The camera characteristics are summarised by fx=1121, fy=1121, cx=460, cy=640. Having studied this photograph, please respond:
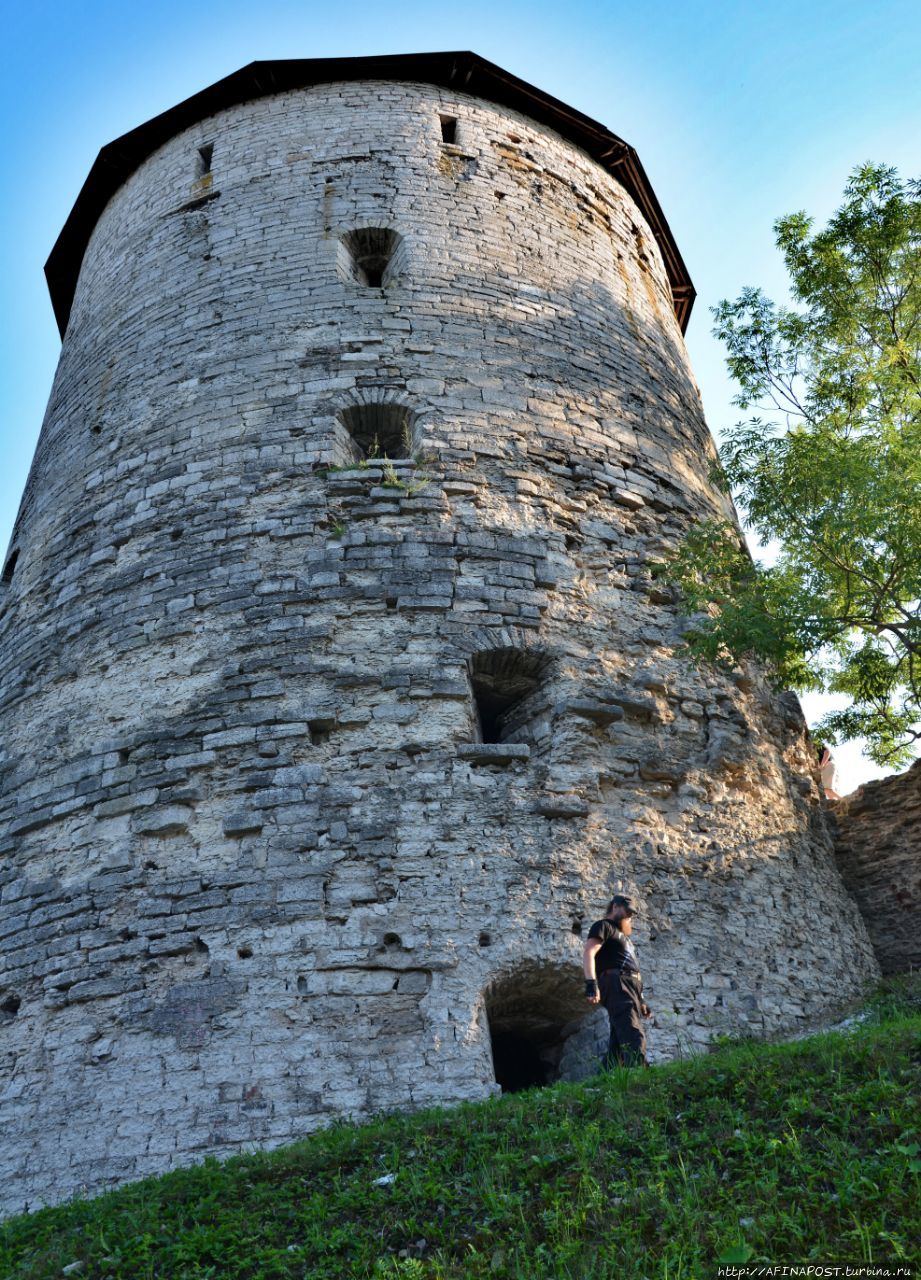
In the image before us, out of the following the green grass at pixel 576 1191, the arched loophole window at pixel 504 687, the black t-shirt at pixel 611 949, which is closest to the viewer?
the green grass at pixel 576 1191

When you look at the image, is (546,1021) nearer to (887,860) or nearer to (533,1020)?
(533,1020)

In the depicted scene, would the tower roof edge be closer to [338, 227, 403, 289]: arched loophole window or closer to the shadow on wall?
[338, 227, 403, 289]: arched loophole window

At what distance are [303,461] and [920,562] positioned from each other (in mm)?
4564

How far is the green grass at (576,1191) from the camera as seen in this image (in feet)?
12.2

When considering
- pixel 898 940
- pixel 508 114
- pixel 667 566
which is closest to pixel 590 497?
pixel 667 566

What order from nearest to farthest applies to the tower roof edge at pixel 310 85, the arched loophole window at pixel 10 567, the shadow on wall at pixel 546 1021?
1. the shadow on wall at pixel 546 1021
2. the arched loophole window at pixel 10 567
3. the tower roof edge at pixel 310 85

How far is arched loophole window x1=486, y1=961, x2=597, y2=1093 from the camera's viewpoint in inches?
240

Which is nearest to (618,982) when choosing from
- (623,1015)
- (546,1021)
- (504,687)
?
(623,1015)

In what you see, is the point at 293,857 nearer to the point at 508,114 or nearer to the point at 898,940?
the point at 898,940

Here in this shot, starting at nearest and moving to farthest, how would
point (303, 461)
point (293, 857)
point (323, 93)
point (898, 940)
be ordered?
point (293, 857), point (303, 461), point (898, 940), point (323, 93)

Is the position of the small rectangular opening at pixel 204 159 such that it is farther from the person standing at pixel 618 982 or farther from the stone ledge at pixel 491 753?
the person standing at pixel 618 982

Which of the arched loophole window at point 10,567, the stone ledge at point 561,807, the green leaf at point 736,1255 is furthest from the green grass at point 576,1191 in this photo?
the arched loophole window at point 10,567

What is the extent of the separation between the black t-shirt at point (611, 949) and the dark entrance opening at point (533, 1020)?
0.27m

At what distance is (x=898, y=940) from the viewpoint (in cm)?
871
